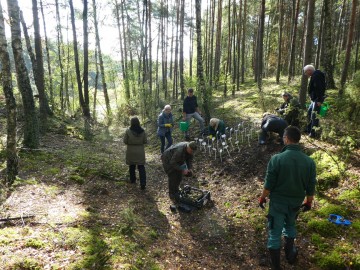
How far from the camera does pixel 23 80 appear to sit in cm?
740

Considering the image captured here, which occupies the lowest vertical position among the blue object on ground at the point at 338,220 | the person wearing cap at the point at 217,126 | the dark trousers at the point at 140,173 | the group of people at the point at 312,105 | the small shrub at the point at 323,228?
the dark trousers at the point at 140,173

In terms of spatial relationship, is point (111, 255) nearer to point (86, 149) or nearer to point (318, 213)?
point (318, 213)

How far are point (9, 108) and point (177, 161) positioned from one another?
3.79m

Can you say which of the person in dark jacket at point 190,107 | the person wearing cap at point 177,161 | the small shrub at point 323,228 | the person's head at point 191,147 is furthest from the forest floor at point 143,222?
the person in dark jacket at point 190,107

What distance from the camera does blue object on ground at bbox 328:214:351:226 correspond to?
433 cm

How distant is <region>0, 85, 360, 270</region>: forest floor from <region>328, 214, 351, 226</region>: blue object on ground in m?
0.09

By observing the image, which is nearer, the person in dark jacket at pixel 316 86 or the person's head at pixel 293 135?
the person's head at pixel 293 135

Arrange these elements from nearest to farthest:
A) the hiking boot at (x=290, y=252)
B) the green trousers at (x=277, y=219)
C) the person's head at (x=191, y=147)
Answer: the green trousers at (x=277, y=219), the hiking boot at (x=290, y=252), the person's head at (x=191, y=147)

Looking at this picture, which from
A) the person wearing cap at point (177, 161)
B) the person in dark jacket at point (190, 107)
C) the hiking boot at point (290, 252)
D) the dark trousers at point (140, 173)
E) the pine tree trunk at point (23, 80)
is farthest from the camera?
the person in dark jacket at point (190, 107)

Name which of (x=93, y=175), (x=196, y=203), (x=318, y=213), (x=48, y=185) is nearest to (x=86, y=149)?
(x=93, y=175)

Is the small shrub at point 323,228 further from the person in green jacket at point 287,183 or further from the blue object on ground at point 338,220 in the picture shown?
the person in green jacket at point 287,183

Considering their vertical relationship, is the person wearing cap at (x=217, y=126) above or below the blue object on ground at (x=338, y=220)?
above

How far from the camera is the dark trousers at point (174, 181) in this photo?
20.7ft

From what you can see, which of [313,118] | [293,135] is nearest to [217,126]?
[313,118]
